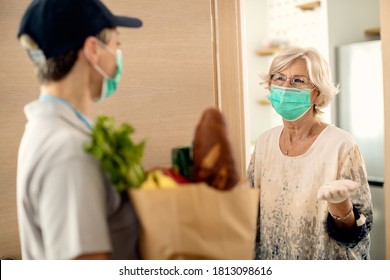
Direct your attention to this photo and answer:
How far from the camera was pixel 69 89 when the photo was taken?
746 mm

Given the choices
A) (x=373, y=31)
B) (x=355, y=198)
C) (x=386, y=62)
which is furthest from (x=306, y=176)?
(x=373, y=31)

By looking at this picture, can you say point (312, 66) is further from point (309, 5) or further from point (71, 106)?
point (309, 5)

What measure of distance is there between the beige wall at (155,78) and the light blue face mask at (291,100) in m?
0.20

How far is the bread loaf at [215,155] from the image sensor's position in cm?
70

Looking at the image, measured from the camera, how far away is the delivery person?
0.67m

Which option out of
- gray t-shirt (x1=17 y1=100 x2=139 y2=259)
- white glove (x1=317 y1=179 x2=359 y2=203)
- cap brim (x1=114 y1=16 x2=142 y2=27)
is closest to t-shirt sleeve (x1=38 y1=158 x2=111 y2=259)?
gray t-shirt (x1=17 y1=100 x2=139 y2=259)

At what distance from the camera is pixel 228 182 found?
0.71m

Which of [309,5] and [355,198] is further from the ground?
[309,5]

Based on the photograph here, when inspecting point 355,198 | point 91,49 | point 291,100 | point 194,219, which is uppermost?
point 91,49

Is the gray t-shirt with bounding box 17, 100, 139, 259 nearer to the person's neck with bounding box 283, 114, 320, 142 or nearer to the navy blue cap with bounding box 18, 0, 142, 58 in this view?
the navy blue cap with bounding box 18, 0, 142, 58

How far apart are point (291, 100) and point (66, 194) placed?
34.3 inches

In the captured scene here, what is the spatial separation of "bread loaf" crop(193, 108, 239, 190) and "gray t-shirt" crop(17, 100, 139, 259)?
0.14 metres

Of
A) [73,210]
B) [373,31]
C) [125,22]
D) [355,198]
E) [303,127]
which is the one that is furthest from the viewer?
[373,31]
